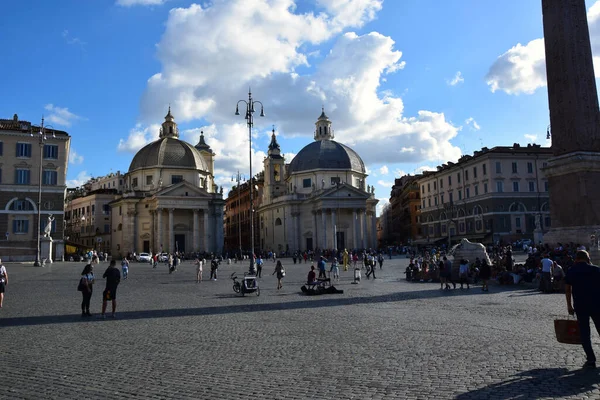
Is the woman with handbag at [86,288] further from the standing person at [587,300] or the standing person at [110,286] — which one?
the standing person at [587,300]

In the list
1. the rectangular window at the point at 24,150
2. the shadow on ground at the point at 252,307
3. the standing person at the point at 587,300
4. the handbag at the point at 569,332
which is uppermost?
the rectangular window at the point at 24,150

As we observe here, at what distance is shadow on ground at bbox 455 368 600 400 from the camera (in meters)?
5.40

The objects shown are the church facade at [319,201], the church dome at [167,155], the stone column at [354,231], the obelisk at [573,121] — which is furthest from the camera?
the church dome at [167,155]

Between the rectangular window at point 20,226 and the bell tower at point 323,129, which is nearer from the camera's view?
the rectangular window at point 20,226

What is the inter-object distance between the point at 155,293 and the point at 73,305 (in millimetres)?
4289

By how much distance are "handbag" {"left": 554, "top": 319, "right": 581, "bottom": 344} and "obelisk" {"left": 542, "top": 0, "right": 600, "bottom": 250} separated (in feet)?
64.2

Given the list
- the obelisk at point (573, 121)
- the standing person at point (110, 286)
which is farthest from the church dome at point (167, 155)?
the standing person at point (110, 286)

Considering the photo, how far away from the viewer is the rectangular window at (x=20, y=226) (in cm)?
4681

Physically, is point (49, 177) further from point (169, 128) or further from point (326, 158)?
point (326, 158)

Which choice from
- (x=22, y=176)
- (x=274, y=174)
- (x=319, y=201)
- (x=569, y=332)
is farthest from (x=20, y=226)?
(x=569, y=332)

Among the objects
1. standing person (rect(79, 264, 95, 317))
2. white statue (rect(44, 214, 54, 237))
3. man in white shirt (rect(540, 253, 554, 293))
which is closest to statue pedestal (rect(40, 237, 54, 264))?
white statue (rect(44, 214, 54, 237))

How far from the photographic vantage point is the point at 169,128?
72250 mm

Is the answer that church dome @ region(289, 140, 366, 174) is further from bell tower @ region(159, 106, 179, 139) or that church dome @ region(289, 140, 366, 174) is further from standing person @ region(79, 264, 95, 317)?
standing person @ region(79, 264, 95, 317)

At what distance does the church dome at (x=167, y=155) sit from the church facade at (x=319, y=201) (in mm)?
12654
